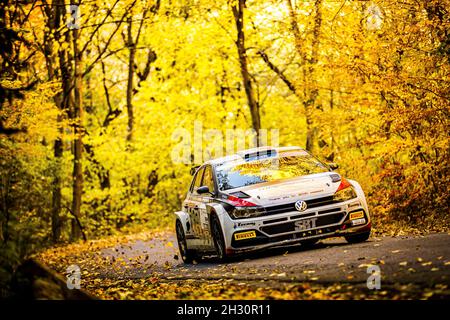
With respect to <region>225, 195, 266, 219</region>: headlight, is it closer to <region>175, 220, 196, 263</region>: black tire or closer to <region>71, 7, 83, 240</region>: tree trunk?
<region>175, 220, 196, 263</region>: black tire

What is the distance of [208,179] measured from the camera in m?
14.9

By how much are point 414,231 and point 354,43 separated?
5218 mm

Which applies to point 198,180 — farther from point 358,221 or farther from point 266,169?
point 358,221

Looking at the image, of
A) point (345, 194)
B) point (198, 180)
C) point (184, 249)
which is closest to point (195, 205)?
point (198, 180)

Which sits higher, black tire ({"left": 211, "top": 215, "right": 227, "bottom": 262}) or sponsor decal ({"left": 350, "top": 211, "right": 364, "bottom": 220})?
sponsor decal ({"left": 350, "top": 211, "right": 364, "bottom": 220})

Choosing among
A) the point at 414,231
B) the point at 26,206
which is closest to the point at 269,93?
the point at 26,206

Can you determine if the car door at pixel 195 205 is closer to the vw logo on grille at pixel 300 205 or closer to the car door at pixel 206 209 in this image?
the car door at pixel 206 209

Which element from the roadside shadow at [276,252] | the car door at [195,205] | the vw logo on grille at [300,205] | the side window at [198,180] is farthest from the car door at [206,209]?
the vw logo on grille at [300,205]

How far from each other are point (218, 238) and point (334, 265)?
10.8 feet

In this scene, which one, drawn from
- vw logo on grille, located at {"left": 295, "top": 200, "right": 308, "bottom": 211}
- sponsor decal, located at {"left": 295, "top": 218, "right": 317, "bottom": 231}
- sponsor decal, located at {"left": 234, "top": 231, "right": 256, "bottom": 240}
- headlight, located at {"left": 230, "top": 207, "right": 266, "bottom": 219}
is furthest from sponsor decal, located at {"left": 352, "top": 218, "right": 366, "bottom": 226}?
sponsor decal, located at {"left": 234, "top": 231, "right": 256, "bottom": 240}

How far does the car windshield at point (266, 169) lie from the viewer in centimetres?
1390

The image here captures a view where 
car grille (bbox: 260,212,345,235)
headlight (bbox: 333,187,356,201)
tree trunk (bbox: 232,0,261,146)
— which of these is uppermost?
tree trunk (bbox: 232,0,261,146)

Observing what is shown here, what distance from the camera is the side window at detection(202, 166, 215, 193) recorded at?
14.5 meters
